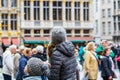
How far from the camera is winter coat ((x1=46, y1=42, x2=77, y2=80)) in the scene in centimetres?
833

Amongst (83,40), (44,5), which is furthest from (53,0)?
(83,40)

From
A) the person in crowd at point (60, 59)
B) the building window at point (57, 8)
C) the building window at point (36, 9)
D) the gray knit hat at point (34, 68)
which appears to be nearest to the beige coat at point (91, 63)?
the person in crowd at point (60, 59)

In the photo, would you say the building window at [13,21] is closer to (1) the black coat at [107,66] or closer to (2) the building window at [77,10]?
(2) the building window at [77,10]

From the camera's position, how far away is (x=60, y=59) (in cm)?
834

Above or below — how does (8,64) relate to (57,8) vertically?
below

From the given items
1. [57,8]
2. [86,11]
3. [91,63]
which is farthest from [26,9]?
[91,63]

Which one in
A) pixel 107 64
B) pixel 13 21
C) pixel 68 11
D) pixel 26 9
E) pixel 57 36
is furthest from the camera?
pixel 68 11

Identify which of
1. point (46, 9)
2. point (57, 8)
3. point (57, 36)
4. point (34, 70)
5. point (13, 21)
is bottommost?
point (34, 70)

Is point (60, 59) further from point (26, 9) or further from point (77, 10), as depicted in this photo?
point (77, 10)

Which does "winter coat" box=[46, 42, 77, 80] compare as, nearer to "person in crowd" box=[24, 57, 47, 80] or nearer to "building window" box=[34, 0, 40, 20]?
"person in crowd" box=[24, 57, 47, 80]

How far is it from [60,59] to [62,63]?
0.23 feet

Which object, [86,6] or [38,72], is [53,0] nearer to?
[86,6]

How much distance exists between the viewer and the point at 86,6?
73.1 meters

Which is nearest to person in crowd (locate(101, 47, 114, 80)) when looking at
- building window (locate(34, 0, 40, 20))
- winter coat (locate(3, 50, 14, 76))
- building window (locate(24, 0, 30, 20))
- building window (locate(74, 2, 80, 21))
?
winter coat (locate(3, 50, 14, 76))
